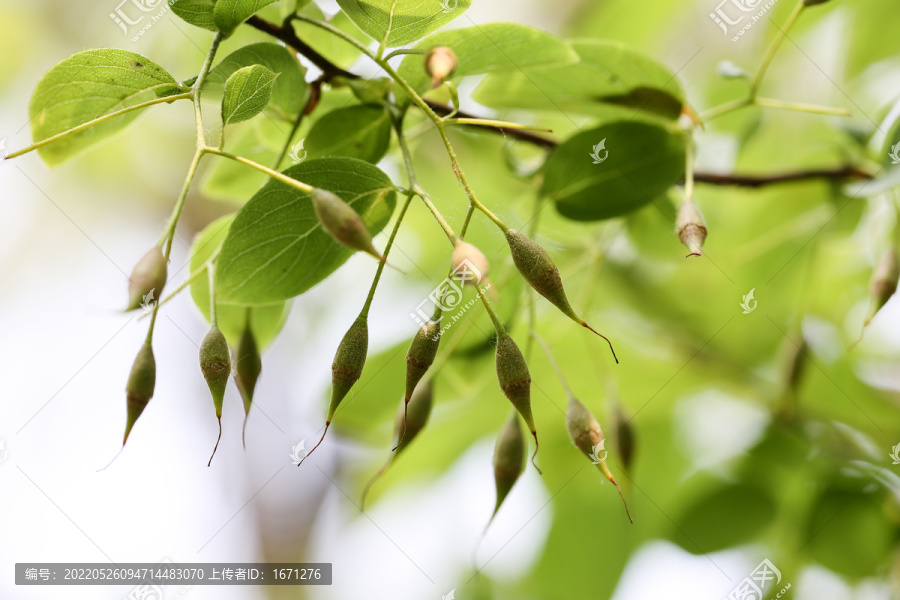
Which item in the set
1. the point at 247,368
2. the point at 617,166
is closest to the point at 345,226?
the point at 247,368

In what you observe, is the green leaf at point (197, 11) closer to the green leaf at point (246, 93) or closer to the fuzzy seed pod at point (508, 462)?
the green leaf at point (246, 93)

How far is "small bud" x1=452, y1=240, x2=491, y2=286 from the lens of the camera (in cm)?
41

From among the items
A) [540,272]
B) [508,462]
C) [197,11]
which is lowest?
[508,462]

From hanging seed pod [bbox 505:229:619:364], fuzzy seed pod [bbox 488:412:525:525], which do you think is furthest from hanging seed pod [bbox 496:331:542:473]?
fuzzy seed pod [bbox 488:412:525:525]

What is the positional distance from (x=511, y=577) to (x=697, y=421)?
435 millimetres

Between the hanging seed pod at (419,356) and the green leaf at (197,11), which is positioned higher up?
the green leaf at (197,11)

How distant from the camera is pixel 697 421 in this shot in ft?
3.98

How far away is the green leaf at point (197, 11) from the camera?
54 cm

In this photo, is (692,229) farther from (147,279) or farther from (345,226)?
(147,279)

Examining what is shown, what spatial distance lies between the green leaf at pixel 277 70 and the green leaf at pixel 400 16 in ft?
0.27

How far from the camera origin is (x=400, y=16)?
560 millimetres

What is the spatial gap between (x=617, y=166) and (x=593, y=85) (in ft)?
0.31

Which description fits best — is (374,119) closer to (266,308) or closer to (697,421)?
(266,308)

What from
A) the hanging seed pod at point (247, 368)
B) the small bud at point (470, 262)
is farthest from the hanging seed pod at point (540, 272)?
the hanging seed pod at point (247, 368)
